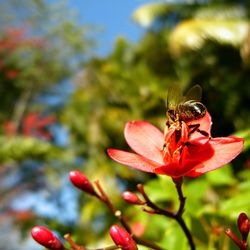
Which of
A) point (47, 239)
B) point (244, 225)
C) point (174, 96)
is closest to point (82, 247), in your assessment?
point (47, 239)

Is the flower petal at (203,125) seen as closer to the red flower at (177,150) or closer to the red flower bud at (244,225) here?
the red flower at (177,150)

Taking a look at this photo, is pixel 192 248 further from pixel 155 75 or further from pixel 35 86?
pixel 35 86

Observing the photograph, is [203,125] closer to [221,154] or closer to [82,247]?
[221,154]

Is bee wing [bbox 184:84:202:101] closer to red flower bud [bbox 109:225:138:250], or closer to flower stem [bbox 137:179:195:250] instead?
flower stem [bbox 137:179:195:250]

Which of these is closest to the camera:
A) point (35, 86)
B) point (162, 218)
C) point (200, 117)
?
point (200, 117)

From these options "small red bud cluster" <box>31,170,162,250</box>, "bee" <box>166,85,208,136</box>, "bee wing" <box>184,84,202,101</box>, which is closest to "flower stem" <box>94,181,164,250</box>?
"small red bud cluster" <box>31,170,162,250</box>

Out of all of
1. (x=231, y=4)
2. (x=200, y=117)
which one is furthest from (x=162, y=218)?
(x=231, y=4)
